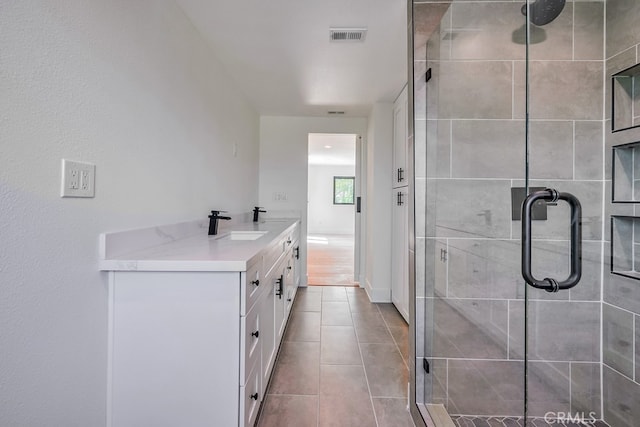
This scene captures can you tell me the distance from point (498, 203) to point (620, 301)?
77 centimetres

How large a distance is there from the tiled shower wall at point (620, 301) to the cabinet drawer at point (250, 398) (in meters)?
1.74

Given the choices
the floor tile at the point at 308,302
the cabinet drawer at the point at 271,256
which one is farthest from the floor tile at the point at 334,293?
the cabinet drawer at the point at 271,256

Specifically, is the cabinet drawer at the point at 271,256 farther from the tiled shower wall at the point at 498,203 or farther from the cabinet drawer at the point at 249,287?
the tiled shower wall at the point at 498,203

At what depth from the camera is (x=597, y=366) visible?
149 centimetres

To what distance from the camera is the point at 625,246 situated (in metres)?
1.43

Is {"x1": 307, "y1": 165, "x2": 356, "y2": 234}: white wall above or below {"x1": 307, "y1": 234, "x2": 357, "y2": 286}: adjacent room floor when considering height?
above

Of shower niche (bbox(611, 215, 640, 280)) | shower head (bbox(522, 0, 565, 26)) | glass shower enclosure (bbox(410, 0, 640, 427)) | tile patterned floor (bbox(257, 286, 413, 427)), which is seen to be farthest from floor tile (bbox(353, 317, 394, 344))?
shower head (bbox(522, 0, 565, 26))

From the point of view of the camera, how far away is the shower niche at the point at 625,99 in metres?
1.39

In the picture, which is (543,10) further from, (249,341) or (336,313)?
(336,313)

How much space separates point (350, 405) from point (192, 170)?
1.70 m

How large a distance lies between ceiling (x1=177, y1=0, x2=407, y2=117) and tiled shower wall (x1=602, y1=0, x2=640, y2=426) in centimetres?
107

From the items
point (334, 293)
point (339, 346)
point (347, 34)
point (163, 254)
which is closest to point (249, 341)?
point (163, 254)

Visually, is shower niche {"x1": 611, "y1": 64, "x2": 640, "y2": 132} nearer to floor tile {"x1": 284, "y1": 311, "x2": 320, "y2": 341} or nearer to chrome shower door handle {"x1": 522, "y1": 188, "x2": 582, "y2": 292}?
→ chrome shower door handle {"x1": 522, "y1": 188, "x2": 582, "y2": 292}

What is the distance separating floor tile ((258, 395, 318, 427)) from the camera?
1.46m
